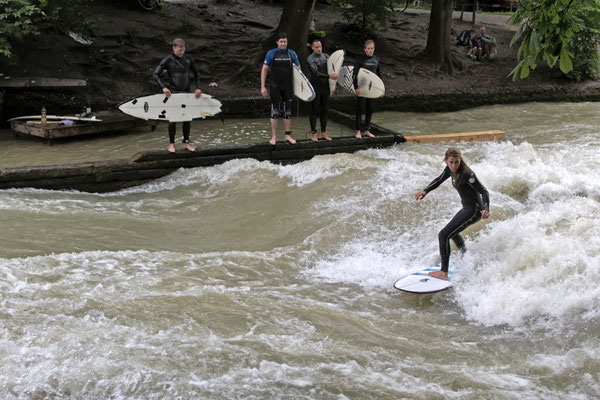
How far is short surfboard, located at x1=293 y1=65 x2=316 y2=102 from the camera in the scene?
993cm

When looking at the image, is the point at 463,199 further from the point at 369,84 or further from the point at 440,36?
the point at 440,36

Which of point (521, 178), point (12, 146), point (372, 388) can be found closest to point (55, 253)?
point (372, 388)

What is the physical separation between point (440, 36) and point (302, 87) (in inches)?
414

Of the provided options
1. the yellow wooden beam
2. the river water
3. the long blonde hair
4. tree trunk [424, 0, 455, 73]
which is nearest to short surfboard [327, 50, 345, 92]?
the river water

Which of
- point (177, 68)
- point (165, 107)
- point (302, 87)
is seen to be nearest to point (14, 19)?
point (165, 107)

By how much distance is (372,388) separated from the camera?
4.52 meters

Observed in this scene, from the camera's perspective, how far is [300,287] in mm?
6328

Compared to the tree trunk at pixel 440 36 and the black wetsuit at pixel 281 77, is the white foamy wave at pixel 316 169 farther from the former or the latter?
the tree trunk at pixel 440 36

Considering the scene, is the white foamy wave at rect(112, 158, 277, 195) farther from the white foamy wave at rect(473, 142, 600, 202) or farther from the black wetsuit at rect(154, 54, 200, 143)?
the white foamy wave at rect(473, 142, 600, 202)

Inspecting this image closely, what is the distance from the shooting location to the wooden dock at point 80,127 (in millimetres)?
11422

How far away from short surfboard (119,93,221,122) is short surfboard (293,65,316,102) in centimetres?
154

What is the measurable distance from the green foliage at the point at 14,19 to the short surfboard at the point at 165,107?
13.0ft

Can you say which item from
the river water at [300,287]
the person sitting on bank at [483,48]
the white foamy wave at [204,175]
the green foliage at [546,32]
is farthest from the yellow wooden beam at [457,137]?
the person sitting on bank at [483,48]

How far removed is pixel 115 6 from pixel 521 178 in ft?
44.0
